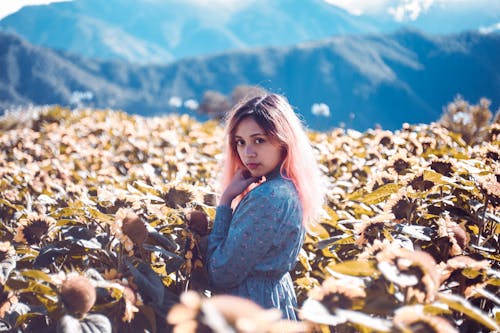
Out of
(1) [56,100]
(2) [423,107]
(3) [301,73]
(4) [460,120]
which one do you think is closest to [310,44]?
(3) [301,73]

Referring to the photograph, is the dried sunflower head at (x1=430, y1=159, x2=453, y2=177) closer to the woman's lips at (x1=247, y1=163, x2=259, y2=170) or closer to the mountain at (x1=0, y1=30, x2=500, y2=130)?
the woman's lips at (x1=247, y1=163, x2=259, y2=170)

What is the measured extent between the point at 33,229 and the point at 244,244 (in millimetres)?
745

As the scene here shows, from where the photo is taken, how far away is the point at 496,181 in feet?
5.65

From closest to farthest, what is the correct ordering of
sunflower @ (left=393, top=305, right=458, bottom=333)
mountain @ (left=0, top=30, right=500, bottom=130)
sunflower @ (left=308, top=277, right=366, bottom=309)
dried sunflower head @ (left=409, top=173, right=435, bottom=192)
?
1. sunflower @ (left=393, top=305, right=458, bottom=333)
2. sunflower @ (left=308, top=277, right=366, bottom=309)
3. dried sunflower head @ (left=409, top=173, right=435, bottom=192)
4. mountain @ (left=0, top=30, right=500, bottom=130)

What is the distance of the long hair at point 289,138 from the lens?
177cm

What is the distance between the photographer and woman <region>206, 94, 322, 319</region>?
1.52m

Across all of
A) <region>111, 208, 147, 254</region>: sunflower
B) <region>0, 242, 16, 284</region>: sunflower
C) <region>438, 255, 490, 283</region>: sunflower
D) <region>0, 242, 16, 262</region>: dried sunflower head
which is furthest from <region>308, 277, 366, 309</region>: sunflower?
<region>0, 242, 16, 262</region>: dried sunflower head

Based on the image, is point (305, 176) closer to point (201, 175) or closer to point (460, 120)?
point (201, 175)

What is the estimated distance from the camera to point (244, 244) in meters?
1.52

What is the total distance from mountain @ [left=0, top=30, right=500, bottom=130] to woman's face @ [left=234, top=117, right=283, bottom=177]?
87262 millimetres

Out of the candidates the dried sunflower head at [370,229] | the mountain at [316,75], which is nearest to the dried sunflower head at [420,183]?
the dried sunflower head at [370,229]

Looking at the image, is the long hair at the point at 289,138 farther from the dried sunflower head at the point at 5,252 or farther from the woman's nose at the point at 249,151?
the dried sunflower head at the point at 5,252

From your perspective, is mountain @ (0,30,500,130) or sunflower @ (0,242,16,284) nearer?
sunflower @ (0,242,16,284)

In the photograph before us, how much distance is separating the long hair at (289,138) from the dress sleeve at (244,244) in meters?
0.26
